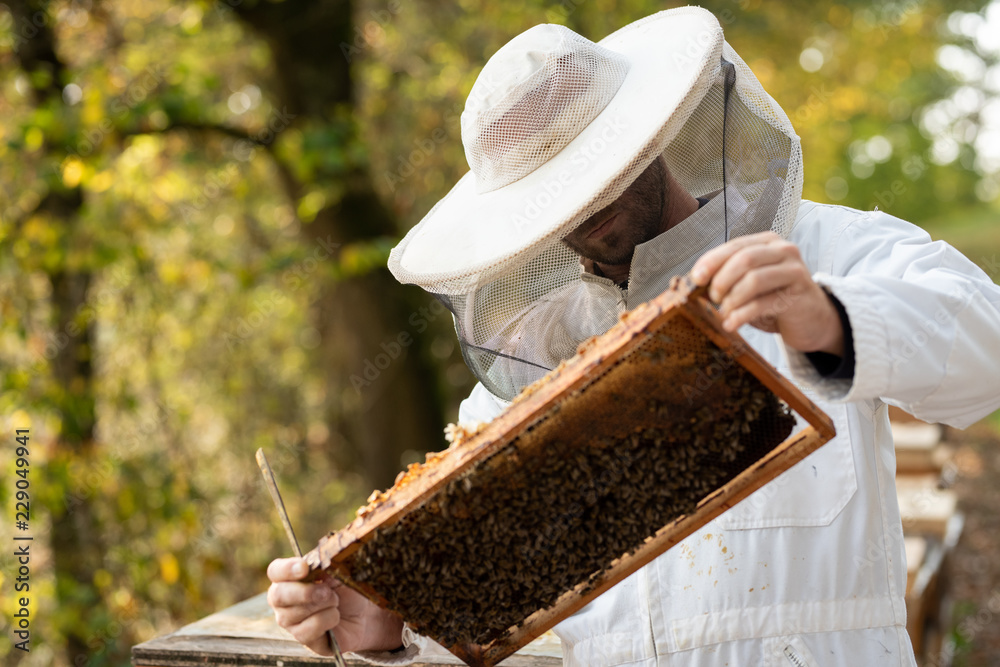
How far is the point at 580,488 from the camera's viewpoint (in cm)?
173

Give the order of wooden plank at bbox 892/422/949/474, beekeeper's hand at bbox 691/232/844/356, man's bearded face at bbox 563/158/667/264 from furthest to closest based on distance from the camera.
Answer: wooden plank at bbox 892/422/949/474 → man's bearded face at bbox 563/158/667/264 → beekeeper's hand at bbox 691/232/844/356

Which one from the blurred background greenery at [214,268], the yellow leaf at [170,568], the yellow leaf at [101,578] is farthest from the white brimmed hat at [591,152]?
the yellow leaf at [101,578]

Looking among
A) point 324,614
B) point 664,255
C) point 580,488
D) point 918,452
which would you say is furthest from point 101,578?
point 918,452

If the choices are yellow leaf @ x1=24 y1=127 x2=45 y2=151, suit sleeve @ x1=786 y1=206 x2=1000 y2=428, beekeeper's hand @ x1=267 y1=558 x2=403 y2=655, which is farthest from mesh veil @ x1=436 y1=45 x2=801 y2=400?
yellow leaf @ x1=24 y1=127 x2=45 y2=151

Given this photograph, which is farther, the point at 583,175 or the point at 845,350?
the point at 583,175

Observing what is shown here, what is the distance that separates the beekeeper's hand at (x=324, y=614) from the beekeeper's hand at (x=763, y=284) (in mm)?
1094

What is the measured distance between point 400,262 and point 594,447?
0.87 meters

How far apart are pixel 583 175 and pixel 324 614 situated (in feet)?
4.05

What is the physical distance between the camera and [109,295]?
6.92 meters

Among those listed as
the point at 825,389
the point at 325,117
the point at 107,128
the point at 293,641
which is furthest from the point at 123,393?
the point at 825,389

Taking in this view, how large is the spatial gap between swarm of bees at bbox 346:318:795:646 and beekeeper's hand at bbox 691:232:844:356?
0.13 metres

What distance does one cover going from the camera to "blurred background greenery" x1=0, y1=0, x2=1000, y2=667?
17.6ft

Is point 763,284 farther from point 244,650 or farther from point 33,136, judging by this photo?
point 33,136

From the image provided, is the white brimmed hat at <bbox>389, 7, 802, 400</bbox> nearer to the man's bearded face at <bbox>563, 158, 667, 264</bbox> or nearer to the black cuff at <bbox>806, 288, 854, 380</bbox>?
the man's bearded face at <bbox>563, 158, 667, 264</bbox>
